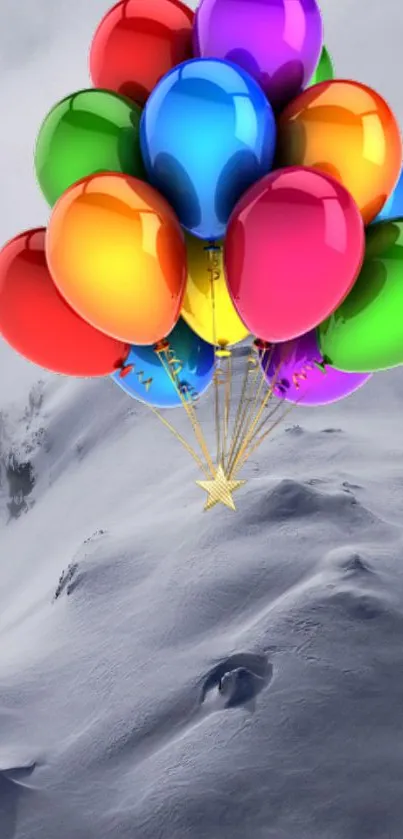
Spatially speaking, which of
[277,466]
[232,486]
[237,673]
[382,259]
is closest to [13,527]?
[277,466]

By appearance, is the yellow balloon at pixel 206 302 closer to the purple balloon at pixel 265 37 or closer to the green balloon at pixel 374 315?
the green balloon at pixel 374 315

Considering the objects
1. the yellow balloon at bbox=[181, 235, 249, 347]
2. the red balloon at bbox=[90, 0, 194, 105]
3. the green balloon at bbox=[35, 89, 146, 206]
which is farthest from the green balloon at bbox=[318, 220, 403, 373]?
the red balloon at bbox=[90, 0, 194, 105]

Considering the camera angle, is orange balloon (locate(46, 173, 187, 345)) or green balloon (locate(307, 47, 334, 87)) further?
green balloon (locate(307, 47, 334, 87))

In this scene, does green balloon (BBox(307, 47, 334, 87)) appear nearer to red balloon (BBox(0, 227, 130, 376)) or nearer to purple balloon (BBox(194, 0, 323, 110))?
purple balloon (BBox(194, 0, 323, 110))

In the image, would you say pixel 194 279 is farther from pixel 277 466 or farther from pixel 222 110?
pixel 277 466

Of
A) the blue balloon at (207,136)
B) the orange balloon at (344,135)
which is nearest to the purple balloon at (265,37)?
the orange balloon at (344,135)
